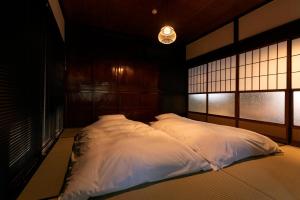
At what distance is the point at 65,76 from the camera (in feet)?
13.9

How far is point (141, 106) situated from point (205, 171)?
3427mm

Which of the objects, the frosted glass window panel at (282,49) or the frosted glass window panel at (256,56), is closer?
the frosted glass window panel at (282,49)

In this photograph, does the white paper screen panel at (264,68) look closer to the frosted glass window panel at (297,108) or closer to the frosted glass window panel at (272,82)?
the frosted glass window panel at (272,82)

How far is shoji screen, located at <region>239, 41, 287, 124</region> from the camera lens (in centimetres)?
313

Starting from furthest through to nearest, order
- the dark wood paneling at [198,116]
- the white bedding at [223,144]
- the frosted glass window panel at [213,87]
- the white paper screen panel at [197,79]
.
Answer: the white paper screen panel at [197,79] < the dark wood paneling at [198,116] < the frosted glass window panel at [213,87] < the white bedding at [223,144]

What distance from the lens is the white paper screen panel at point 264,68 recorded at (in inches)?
123

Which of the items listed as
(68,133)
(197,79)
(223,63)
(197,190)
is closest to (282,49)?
(223,63)

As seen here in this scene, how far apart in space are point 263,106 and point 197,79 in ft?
7.74

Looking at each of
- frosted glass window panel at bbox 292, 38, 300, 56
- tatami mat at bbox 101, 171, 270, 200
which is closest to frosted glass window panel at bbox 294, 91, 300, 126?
frosted glass window panel at bbox 292, 38, 300, 56

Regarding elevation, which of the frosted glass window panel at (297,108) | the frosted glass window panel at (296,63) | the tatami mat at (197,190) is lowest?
the tatami mat at (197,190)

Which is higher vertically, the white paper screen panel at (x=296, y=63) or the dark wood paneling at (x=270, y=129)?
the white paper screen panel at (x=296, y=63)

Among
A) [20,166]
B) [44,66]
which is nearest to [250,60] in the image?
[44,66]

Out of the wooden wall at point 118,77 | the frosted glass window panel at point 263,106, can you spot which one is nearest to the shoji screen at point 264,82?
the frosted glass window panel at point 263,106

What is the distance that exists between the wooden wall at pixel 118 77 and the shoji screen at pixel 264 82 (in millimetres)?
2233
